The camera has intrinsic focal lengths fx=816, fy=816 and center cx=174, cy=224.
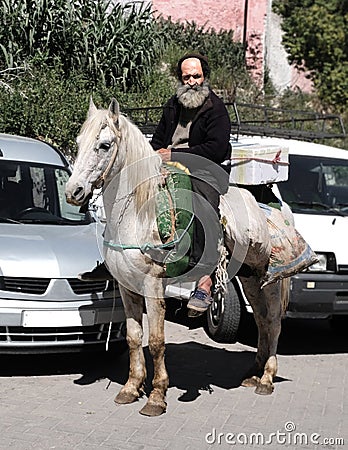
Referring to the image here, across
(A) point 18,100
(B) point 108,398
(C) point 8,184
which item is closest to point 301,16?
(A) point 18,100

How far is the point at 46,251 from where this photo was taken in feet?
23.3

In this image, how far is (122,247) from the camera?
20.2 feet

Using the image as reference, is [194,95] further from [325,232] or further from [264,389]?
[325,232]

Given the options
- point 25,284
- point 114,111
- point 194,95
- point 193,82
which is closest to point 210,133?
point 194,95

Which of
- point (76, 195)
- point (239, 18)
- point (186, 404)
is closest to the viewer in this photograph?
point (76, 195)

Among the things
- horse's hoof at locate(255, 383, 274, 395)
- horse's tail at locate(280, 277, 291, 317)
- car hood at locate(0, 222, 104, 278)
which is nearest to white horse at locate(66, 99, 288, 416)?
horse's tail at locate(280, 277, 291, 317)

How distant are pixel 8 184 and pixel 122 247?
8.66 ft

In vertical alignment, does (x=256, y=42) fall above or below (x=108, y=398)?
above

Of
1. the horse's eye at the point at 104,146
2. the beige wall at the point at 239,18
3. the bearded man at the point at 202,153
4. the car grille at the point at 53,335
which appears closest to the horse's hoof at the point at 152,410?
the bearded man at the point at 202,153

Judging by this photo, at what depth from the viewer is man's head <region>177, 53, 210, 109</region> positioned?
6496mm

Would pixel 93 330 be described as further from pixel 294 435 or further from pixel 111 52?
pixel 111 52

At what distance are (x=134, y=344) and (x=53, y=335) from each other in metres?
0.75

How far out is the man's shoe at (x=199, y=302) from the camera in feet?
20.5

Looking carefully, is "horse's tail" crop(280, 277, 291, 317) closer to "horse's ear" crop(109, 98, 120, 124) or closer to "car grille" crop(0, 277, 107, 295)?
"car grille" crop(0, 277, 107, 295)
